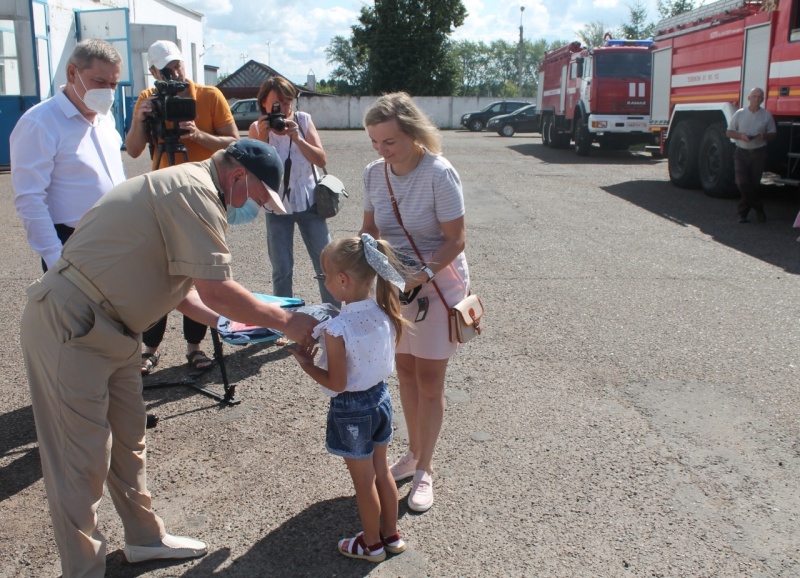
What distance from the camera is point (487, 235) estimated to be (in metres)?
9.98

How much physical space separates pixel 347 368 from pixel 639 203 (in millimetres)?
10707

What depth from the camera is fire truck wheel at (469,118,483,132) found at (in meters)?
38.9

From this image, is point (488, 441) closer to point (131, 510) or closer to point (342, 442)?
point (342, 442)

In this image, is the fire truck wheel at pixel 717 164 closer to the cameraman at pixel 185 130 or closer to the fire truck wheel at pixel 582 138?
the fire truck wheel at pixel 582 138

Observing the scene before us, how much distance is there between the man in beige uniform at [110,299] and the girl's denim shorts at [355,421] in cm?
32

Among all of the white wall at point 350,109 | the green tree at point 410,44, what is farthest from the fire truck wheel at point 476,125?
the green tree at point 410,44

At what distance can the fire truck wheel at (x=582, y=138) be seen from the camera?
2103cm

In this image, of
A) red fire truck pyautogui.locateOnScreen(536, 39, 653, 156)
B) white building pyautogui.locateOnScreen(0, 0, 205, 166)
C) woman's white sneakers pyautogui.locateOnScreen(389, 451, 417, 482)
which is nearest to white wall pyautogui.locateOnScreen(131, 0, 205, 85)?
white building pyautogui.locateOnScreen(0, 0, 205, 166)

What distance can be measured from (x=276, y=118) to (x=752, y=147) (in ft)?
26.2

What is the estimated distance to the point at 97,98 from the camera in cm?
375

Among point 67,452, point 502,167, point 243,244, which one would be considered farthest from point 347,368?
point 502,167

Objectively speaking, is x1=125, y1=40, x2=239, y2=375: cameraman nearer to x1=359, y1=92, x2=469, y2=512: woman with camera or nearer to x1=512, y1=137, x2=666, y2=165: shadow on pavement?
x1=359, y1=92, x2=469, y2=512: woman with camera

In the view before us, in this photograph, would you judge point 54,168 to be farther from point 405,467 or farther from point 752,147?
point 752,147

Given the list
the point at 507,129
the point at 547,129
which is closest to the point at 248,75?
the point at 507,129
